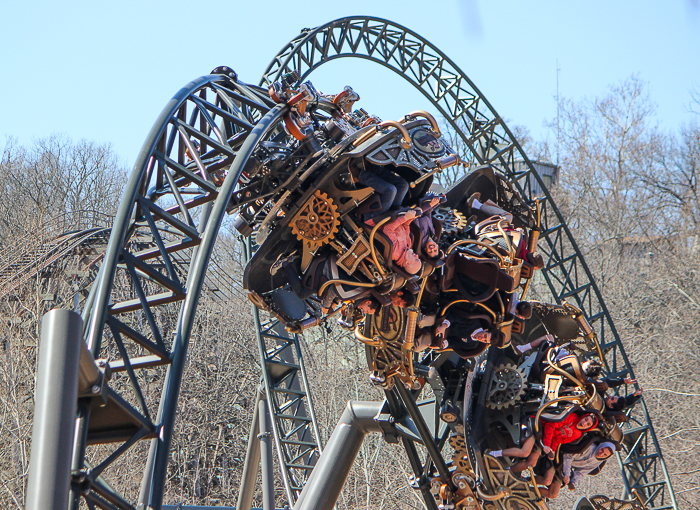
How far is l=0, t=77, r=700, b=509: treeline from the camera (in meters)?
13.4

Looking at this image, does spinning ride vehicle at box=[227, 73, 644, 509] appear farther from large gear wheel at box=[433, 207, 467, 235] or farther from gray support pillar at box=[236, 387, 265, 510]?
gray support pillar at box=[236, 387, 265, 510]

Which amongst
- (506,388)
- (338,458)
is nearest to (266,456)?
(338,458)

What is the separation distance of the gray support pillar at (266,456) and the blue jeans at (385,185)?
154 inches

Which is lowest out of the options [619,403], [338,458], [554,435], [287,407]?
[554,435]

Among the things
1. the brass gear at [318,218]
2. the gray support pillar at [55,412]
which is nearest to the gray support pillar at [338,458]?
the brass gear at [318,218]

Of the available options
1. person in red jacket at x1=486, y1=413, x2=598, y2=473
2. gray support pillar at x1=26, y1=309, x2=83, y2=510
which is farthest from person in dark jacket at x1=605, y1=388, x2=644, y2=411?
gray support pillar at x1=26, y1=309, x2=83, y2=510

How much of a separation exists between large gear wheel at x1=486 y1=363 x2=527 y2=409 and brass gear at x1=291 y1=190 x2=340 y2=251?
1.98m

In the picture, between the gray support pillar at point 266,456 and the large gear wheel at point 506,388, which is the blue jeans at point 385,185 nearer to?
the large gear wheel at point 506,388

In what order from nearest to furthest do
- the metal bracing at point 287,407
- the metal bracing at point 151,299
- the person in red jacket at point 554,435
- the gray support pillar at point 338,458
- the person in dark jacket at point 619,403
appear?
the metal bracing at point 151,299 < the person in red jacket at point 554,435 < the gray support pillar at point 338,458 < the person in dark jacket at point 619,403 < the metal bracing at point 287,407

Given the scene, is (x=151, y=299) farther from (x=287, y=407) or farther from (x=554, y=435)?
(x=287, y=407)

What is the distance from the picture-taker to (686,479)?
591 inches

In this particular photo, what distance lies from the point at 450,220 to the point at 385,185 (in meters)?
0.89

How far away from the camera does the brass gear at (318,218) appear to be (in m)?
4.77

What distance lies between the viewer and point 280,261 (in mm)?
4891
